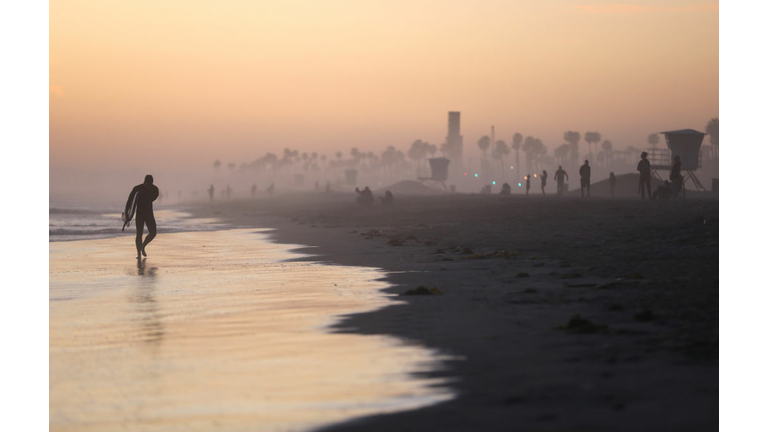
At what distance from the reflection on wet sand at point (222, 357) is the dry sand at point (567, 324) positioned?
18.5 inches

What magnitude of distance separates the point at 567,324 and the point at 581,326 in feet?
0.63

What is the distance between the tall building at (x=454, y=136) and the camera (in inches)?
6555

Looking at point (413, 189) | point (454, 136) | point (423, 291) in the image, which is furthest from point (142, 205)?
point (454, 136)

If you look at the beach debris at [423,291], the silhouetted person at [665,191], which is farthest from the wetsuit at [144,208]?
the silhouetted person at [665,191]

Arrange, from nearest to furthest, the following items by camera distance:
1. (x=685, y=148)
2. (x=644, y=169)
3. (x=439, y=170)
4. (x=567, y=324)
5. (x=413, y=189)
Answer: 1. (x=567, y=324)
2. (x=644, y=169)
3. (x=685, y=148)
4. (x=439, y=170)
5. (x=413, y=189)

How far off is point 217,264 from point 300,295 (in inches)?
270

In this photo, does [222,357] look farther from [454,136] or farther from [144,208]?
[454,136]

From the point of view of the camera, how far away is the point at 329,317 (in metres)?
9.63

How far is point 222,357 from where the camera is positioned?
7.33 m

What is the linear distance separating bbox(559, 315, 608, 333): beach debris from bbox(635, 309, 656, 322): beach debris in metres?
0.60

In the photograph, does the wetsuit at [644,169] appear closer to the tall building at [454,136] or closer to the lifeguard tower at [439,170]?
the lifeguard tower at [439,170]

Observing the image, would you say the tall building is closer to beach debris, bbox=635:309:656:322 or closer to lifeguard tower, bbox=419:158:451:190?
lifeguard tower, bbox=419:158:451:190

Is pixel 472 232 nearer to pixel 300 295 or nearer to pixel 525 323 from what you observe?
pixel 300 295
